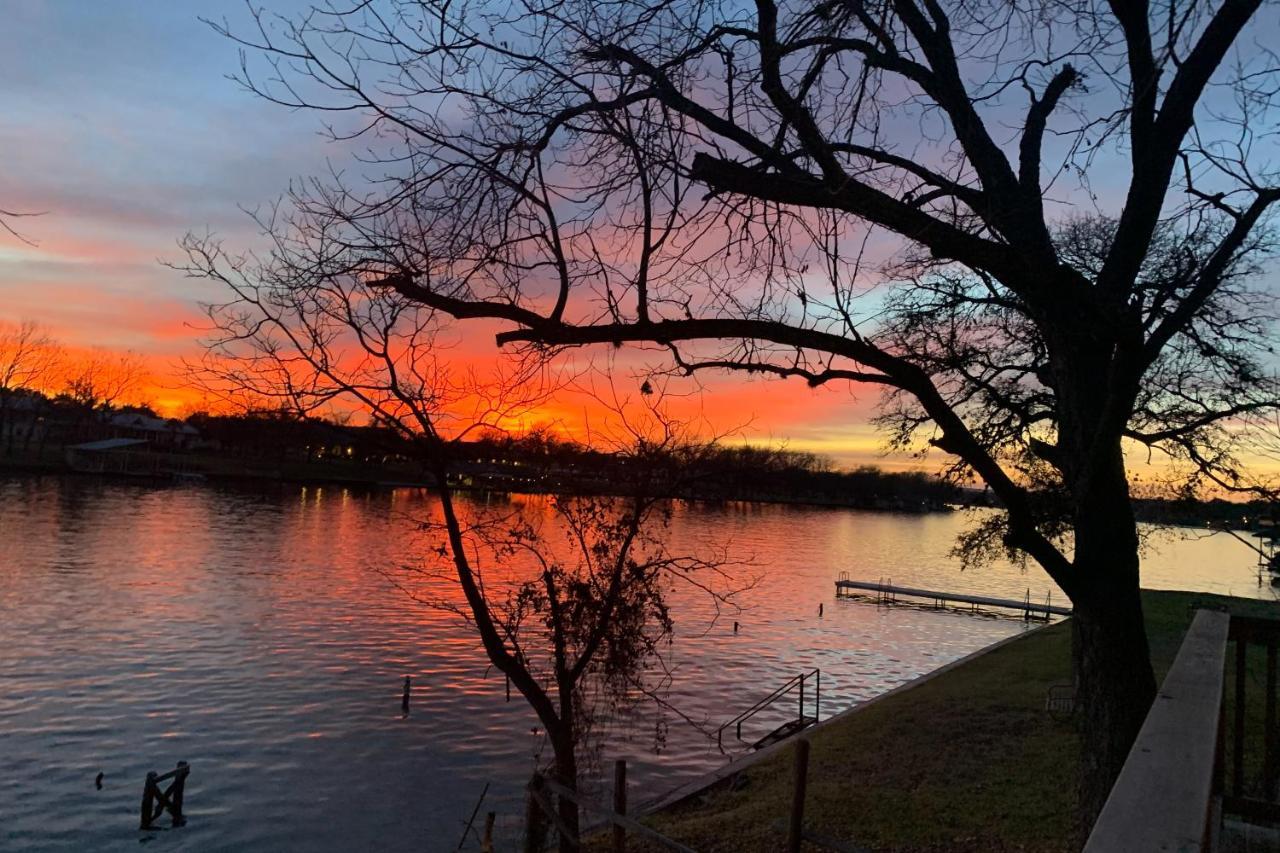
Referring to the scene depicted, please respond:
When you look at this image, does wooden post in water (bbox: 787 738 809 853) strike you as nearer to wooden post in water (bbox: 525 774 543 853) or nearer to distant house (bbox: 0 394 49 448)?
wooden post in water (bbox: 525 774 543 853)

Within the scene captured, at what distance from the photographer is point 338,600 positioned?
1543 inches

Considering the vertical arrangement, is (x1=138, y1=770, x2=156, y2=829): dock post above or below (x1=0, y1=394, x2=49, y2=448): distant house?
below

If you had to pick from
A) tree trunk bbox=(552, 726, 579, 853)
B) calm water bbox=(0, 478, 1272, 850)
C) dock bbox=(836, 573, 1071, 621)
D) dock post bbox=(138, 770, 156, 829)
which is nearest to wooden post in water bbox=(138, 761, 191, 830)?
dock post bbox=(138, 770, 156, 829)

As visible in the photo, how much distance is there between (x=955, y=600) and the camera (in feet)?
173

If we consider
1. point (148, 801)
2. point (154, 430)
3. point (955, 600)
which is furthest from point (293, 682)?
point (154, 430)

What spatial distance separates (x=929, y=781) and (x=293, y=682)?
19322mm

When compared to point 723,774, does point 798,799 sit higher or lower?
higher

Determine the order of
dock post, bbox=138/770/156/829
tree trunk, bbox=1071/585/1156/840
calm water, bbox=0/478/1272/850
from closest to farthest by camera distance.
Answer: tree trunk, bbox=1071/585/1156/840 → dock post, bbox=138/770/156/829 → calm water, bbox=0/478/1272/850

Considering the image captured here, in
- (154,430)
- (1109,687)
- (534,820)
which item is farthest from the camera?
(154,430)

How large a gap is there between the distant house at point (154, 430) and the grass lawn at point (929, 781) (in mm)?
139465

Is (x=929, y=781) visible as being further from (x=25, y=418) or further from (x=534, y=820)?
(x=25, y=418)

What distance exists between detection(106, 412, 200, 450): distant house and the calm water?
89.5 meters

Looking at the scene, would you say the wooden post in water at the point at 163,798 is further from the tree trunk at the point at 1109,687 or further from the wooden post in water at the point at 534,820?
the tree trunk at the point at 1109,687

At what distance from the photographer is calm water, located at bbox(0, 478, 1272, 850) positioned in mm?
16875
